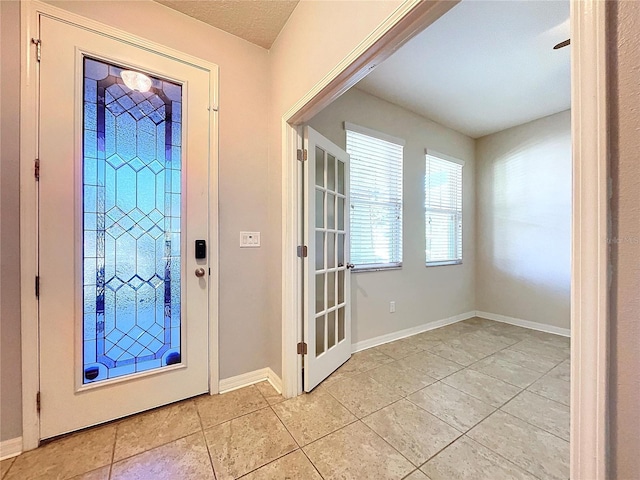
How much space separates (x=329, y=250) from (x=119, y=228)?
147cm

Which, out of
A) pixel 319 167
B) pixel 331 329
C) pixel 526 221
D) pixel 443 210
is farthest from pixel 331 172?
pixel 526 221

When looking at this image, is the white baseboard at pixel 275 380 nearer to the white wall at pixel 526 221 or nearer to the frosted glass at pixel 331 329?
the frosted glass at pixel 331 329

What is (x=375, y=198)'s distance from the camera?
282cm

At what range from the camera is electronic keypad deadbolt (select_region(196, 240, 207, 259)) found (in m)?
1.80

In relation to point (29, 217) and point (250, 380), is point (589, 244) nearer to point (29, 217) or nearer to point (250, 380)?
point (250, 380)

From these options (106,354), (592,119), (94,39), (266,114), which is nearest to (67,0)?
(94,39)

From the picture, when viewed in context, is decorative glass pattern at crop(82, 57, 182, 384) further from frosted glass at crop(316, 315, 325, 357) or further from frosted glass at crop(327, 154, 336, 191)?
frosted glass at crop(327, 154, 336, 191)

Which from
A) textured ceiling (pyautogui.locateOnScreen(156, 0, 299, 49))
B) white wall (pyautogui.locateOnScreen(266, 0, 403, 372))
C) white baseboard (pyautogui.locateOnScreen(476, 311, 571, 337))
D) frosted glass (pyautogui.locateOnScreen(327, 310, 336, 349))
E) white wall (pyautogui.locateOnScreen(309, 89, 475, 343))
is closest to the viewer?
white wall (pyautogui.locateOnScreen(266, 0, 403, 372))

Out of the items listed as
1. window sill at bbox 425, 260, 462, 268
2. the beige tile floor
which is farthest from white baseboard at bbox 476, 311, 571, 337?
the beige tile floor

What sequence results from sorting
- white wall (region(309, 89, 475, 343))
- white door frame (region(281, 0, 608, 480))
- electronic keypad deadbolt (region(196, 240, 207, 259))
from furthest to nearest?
white wall (region(309, 89, 475, 343))
electronic keypad deadbolt (region(196, 240, 207, 259))
white door frame (region(281, 0, 608, 480))

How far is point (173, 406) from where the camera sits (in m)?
1.73

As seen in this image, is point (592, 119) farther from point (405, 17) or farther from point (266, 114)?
point (266, 114)

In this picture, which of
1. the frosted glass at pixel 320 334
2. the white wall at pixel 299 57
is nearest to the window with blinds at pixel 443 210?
the frosted glass at pixel 320 334

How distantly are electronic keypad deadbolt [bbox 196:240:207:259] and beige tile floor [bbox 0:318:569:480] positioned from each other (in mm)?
1016
